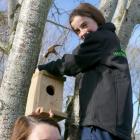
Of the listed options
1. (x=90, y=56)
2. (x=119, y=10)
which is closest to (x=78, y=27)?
(x=90, y=56)

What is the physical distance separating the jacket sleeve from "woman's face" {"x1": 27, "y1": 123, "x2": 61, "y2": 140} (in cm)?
123

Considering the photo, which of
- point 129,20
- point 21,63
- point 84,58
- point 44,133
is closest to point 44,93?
point 21,63

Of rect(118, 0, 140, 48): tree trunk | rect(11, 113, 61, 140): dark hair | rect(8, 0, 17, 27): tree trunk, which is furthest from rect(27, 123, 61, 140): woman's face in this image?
rect(8, 0, 17, 27): tree trunk

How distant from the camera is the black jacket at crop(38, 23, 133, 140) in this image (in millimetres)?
3359

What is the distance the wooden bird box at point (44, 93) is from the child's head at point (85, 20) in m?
0.45

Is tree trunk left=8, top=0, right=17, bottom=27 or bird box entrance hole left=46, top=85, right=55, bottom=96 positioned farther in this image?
tree trunk left=8, top=0, right=17, bottom=27

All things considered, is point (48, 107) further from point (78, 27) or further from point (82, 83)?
point (78, 27)

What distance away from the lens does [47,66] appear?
152 inches

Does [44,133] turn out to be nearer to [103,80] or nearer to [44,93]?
[103,80]

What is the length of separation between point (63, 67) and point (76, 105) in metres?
0.33

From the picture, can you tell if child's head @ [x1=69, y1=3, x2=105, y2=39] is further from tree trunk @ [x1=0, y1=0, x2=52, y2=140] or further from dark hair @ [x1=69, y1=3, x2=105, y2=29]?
tree trunk @ [x1=0, y1=0, x2=52, y2=140]

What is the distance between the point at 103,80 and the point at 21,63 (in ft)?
2.58

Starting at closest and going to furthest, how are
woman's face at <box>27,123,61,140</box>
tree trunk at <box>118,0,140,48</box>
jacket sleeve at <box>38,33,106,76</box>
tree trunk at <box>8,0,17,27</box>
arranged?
woman's face at <box>27,123,61,140</box> < jacket sleeve at <box>38,33,106,76</box> < tree trunk at <box>118,0,140,48</box> < tree trunk at <box>8,0,17,27</box>

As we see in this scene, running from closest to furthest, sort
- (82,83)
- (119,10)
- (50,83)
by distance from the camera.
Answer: (82,83), (50,83), (119,10)
